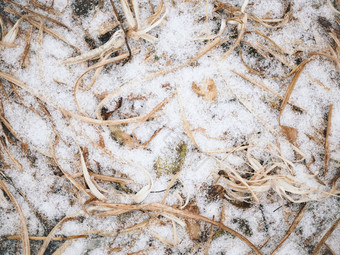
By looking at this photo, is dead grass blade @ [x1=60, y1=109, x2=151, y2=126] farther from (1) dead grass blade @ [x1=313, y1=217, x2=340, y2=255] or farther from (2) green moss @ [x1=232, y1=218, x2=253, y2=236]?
(1) dead grass blade @ [x1=313, y1=217, x2=340, y2=255]

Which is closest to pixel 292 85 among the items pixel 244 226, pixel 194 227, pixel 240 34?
pixel 240 34

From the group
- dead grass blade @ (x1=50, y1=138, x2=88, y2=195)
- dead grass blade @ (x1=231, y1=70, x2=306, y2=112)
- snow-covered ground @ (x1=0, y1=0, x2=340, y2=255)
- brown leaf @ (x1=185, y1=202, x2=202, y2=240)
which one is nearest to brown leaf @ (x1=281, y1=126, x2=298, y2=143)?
snow-covered ground @ (x1=0, y1=0, x2=340, y2=255)

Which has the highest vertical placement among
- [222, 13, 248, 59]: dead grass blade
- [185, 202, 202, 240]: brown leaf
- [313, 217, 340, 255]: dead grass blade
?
[222, 13, 248, 59]: dead grass blade

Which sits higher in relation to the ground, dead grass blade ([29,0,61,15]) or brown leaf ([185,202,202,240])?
dead grass blade ([29,0,61,15])

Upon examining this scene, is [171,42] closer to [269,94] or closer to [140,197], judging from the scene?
[269,94]

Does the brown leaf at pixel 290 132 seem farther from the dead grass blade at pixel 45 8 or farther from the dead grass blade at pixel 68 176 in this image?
the dead grass blade at pixel 45 8

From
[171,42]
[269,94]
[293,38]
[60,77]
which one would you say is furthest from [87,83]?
[293,38]

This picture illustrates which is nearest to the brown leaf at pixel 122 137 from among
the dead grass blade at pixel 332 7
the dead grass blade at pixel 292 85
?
the dead grass blade at pixel 292 85
